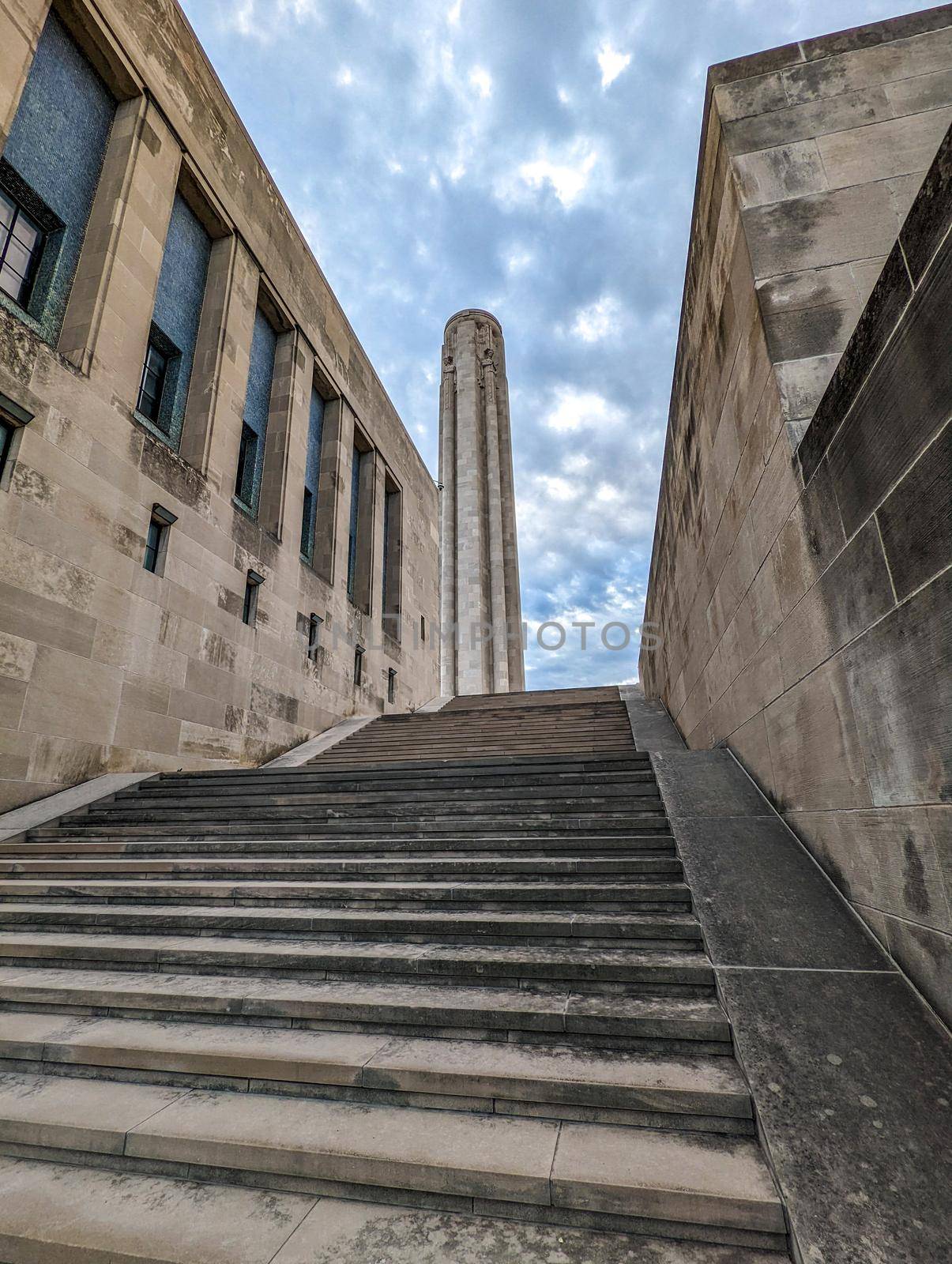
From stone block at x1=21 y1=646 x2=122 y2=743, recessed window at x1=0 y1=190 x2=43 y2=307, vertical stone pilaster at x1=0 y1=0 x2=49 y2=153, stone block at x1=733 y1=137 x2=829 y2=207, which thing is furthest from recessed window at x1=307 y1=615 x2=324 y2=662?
stone block at x1=733 y1=137 x2=829 y2=207

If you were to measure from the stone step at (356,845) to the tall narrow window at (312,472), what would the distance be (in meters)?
10.7

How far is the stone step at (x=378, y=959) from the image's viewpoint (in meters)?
3.70

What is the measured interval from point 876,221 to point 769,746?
4.51 meters

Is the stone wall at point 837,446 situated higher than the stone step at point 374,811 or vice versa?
the stone wall at point 837,446

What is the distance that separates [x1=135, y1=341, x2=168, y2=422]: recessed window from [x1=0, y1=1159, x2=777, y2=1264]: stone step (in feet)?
39.9

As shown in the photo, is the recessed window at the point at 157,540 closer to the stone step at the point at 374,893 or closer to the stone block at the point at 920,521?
the stone step at the point at 374,893

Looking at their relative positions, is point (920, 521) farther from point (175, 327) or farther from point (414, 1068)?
point (175, 327)

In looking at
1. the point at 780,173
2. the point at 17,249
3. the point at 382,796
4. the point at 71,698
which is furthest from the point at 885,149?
the point at 17,249

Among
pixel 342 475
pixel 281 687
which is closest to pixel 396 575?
pixel 342 475

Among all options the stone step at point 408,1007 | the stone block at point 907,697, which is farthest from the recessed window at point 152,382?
the stone block at point 907,697

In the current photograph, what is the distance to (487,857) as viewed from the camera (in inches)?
219

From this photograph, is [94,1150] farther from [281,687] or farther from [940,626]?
[281,687]

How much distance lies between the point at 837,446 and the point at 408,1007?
14.4 feet

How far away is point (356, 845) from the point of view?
612 centimetres
